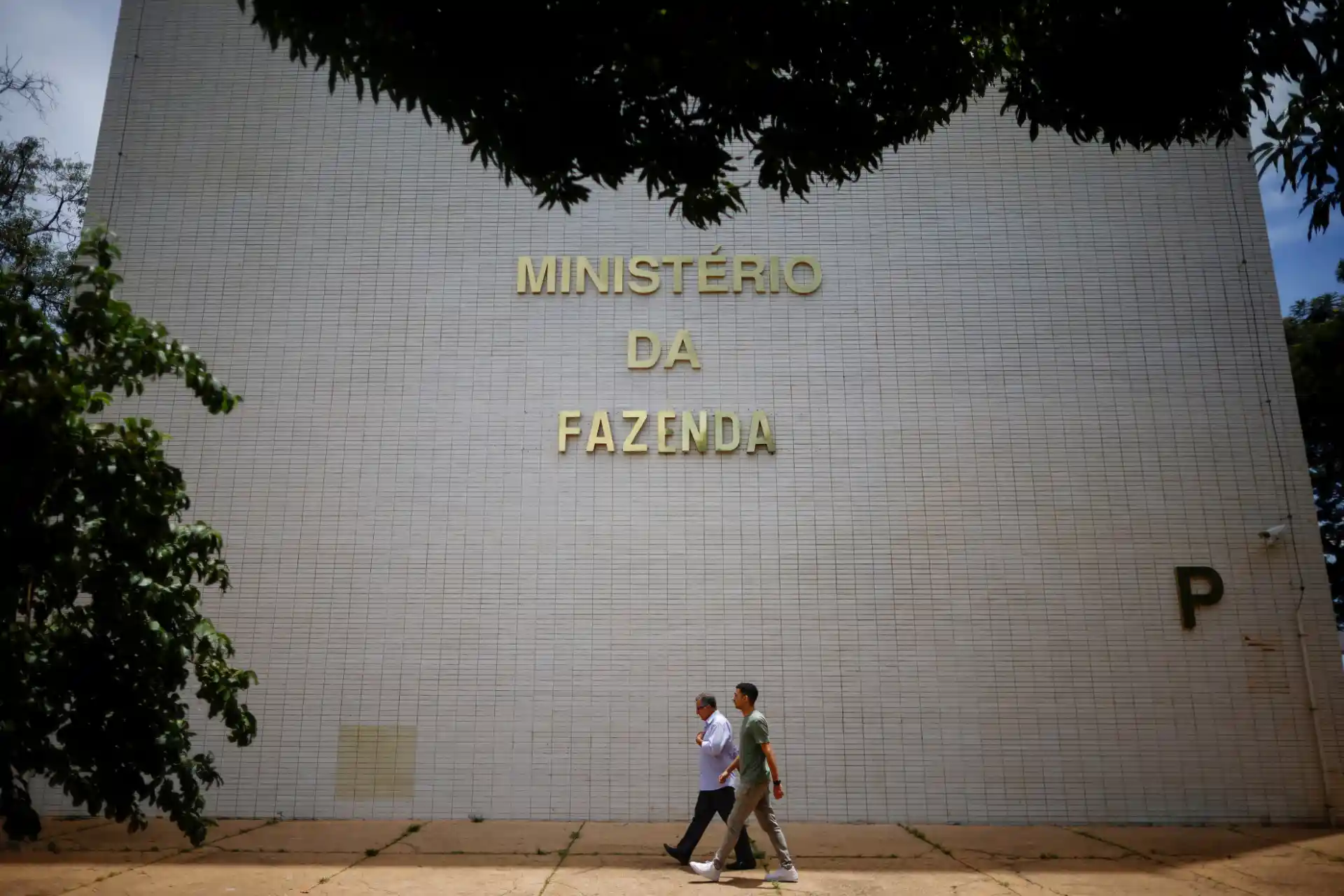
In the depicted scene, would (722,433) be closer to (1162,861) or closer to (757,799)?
(757,799)

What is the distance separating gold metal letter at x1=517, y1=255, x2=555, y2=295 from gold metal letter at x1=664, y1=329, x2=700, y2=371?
4.94 feet

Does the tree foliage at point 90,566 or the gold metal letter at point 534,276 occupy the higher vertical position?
the gold metal letter at point 534,276

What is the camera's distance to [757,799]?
7.20m

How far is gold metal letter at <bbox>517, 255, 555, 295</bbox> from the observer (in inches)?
435

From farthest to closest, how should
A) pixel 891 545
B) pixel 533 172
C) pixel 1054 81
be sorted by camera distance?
pixel 891 545 → pixel 1054 81 → pixel 533 172

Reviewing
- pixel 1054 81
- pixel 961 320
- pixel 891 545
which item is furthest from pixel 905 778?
pixel 1054 81

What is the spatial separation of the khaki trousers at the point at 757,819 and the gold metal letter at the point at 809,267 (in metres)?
5.68

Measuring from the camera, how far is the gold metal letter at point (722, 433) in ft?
34.4

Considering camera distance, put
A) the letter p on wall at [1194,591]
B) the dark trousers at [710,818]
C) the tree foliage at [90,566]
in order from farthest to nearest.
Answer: the letter p on wall at [1194,591] < the dark trousers at [710,818] < the tree foliage at [90,566]

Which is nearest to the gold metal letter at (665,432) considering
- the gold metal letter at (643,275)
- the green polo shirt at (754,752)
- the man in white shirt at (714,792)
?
the gold metal letter at (643,275)

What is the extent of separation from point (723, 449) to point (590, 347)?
1.83 meters

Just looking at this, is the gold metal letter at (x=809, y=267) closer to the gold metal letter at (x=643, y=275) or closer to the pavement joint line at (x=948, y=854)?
the gold metal letter at (x=643, y=275)

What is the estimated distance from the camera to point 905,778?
9.61m

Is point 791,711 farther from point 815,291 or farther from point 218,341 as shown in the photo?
point 218,341
